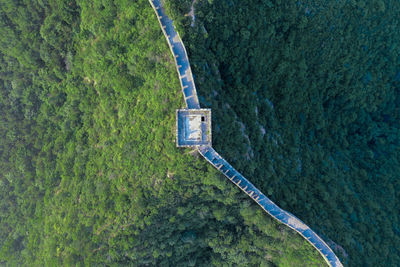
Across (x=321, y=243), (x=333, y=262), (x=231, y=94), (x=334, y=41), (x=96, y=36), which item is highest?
(x=334, y=41)

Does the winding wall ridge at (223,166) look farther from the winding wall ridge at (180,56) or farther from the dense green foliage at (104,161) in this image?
the dense green foliage at (104,161)

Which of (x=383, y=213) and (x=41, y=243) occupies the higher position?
(x=383, y=213)

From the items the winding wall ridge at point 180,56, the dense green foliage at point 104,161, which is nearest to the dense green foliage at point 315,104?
the winding wall ridge at point 180,56

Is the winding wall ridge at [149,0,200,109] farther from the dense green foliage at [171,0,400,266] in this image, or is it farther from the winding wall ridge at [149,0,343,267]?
the dense green foliage at [171,0,400,266]

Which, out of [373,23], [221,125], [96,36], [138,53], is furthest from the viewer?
[373,23]

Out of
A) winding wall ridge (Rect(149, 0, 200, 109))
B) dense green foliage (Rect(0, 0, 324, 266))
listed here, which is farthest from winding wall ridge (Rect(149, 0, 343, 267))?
dense green foliage (Rect(0, 0, 324, 266))

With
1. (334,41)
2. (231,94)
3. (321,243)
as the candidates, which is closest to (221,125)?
(231,94)

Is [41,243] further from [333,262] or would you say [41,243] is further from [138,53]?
[333,262]
